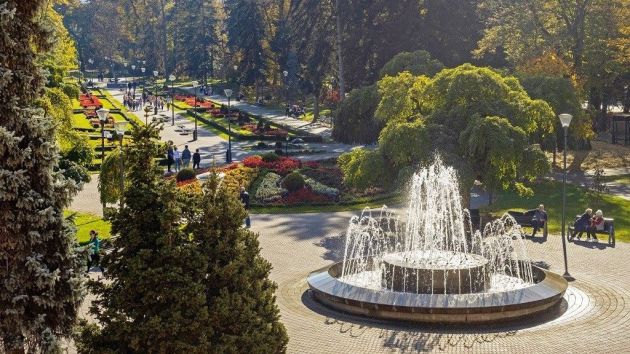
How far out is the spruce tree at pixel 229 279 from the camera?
1234cm

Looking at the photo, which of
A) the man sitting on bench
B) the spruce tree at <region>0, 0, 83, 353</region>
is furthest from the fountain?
the spruce tree at <region>0, 0, 83, 353</region>

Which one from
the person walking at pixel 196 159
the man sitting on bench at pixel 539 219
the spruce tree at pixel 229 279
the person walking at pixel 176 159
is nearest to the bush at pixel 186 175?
the person walking at pixel 196 159

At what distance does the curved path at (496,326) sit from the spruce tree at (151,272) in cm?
478

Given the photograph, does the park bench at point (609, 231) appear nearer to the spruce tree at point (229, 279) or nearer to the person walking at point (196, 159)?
the spruce tree at point (229, 279)

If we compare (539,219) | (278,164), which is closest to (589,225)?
(539,219)

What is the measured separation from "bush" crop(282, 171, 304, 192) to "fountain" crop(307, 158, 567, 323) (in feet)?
24.9

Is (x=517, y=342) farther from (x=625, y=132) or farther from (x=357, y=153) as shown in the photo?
(x=625, y=132)

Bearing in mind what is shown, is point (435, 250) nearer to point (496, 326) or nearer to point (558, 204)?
point (496, 326)

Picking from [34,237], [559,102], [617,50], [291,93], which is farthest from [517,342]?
[291,93]

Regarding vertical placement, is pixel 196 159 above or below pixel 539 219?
above

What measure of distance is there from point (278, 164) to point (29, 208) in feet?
92.8

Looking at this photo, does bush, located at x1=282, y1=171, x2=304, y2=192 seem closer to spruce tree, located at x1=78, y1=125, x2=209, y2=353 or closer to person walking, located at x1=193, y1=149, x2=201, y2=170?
person walking, located at x1=193, y1=149, x2=201, y2=170

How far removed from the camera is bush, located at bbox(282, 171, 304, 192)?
34938mm

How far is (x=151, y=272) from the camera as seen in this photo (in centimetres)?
1197
